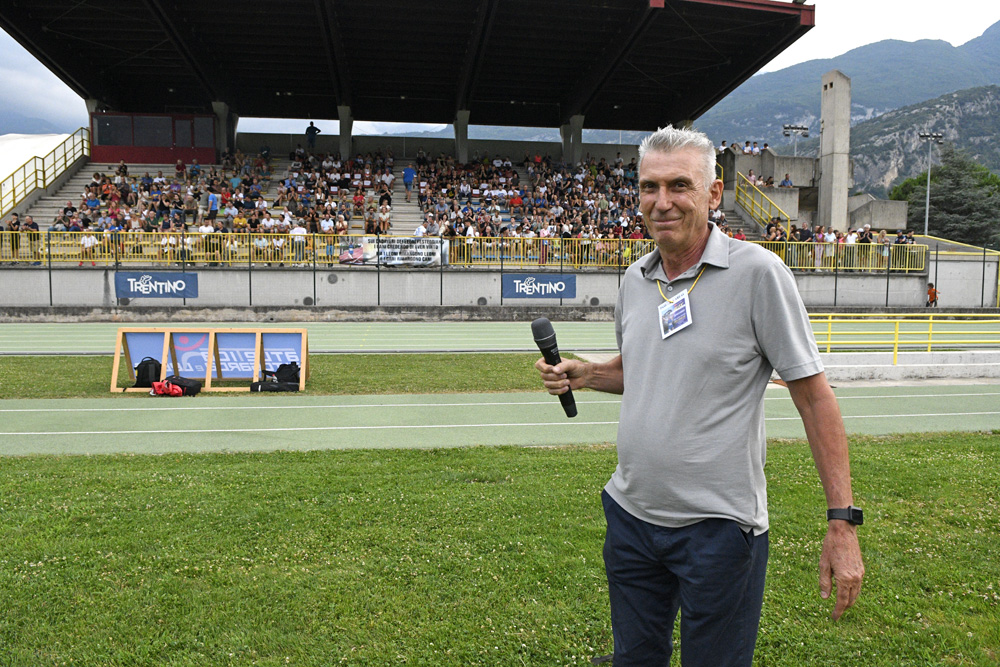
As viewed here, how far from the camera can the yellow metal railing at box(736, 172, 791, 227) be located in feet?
122

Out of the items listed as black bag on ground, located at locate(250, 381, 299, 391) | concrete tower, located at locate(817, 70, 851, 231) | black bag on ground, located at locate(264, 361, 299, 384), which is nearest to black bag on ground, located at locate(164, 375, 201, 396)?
black bag on ground, located at locate(250, 381, 299, 391)

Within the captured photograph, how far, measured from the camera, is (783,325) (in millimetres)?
2178

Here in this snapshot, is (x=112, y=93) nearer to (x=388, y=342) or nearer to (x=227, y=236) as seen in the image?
(x=227, y=236)

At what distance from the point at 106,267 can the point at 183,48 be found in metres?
13.1

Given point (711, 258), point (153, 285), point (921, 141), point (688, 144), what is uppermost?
point (921, 141)

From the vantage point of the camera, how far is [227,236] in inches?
1070

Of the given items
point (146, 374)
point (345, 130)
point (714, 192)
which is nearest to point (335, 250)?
point (146, 374)

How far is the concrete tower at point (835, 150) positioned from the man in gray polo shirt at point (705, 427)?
41.3 meters

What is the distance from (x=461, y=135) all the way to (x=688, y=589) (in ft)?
138

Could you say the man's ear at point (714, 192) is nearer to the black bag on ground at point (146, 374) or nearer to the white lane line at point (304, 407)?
the white lane line at point (304, 407)

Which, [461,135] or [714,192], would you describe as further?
[461,135]

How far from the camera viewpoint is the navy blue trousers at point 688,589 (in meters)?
2.24

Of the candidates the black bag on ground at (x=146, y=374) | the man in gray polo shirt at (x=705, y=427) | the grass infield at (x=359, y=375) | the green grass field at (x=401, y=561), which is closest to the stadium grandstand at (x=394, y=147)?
the grass infield at (x=359, y=375)

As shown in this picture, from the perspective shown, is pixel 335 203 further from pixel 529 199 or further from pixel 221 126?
pixel 221 126
